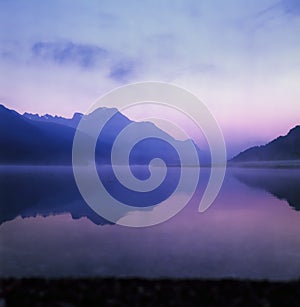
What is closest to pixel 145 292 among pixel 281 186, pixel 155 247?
pixel 155 247

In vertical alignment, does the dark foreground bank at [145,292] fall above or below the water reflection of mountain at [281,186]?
below

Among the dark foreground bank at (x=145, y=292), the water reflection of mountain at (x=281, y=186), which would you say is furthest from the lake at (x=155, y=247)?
the water reflection of mountain at (x=281, y=186)

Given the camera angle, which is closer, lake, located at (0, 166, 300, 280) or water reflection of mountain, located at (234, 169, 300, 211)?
lake, located at (0, 166, 300, 280)

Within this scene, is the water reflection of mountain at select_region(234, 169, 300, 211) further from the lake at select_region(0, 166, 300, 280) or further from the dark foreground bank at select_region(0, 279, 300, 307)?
the dark foreground bank at select_region(0, 279, 300, 307)

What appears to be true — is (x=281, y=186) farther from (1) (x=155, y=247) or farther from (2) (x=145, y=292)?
(2) (x=145, y=292)

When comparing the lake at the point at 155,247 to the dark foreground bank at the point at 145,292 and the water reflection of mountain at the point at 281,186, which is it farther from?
the water reflection of mountain at the point at 281,186

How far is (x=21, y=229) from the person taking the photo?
15633mm

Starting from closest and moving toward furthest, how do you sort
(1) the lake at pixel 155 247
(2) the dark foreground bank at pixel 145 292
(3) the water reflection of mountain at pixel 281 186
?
1. (2) the dark foreground bank at pixel 145 292
2. (1) the lake at pixel 155 247
3. (3) the water reflection of mountain at pixel 281 186

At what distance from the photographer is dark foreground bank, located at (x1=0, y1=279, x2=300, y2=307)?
6.30m

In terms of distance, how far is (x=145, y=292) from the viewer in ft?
22.0

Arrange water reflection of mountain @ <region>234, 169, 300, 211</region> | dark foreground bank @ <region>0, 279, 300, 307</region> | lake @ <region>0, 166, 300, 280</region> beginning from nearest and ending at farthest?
dark foreground bank @ <region>0, 279, 300, 307</region>
lake @ <region>0, 166, 300, 280</region>
water reflection of mountain @ <region>234, 169, 300, 211</region>

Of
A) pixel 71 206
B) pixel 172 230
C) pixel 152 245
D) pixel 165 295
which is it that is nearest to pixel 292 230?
pixel 172 230

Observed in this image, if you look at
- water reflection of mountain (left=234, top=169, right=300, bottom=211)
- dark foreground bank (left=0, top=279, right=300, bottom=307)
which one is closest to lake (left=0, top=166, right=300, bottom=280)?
dark foreground bank (left=0, top=279, right=300, bottom=307)

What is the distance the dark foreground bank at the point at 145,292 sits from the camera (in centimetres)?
630
